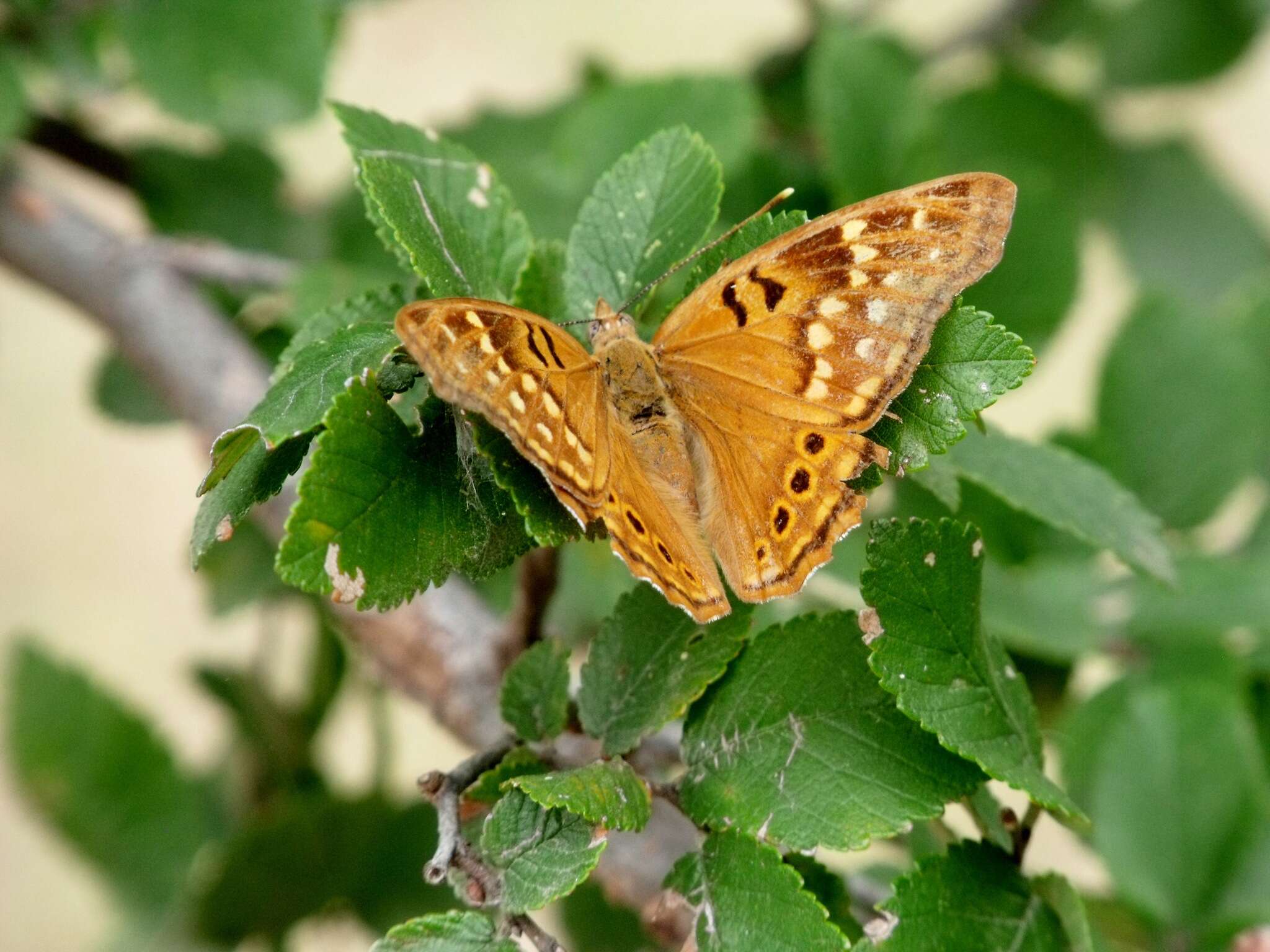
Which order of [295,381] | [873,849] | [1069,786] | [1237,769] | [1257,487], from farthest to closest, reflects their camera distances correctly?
[873,849] < [1257,487] < [1069,786] < [1237,769] < [295,381]

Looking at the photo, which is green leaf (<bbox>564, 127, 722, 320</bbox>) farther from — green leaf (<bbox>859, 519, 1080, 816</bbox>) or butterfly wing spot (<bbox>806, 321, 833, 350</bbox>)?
green leaf (<bbox>859, 519, 1080, 816</bbox>)

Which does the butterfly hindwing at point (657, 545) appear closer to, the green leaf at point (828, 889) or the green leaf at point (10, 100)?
the green leaf at point (828, 889)

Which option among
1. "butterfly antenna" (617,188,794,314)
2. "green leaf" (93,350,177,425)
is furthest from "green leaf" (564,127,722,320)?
"green leaf" (93,350,177,425)

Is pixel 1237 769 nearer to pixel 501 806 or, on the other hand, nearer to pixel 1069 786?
pixel 1069 786

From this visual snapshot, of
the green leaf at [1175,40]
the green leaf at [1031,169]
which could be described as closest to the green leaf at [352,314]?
the green leaf at [1031,169]

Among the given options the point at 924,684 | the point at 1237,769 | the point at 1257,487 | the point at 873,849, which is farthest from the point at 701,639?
the point at 873,849
